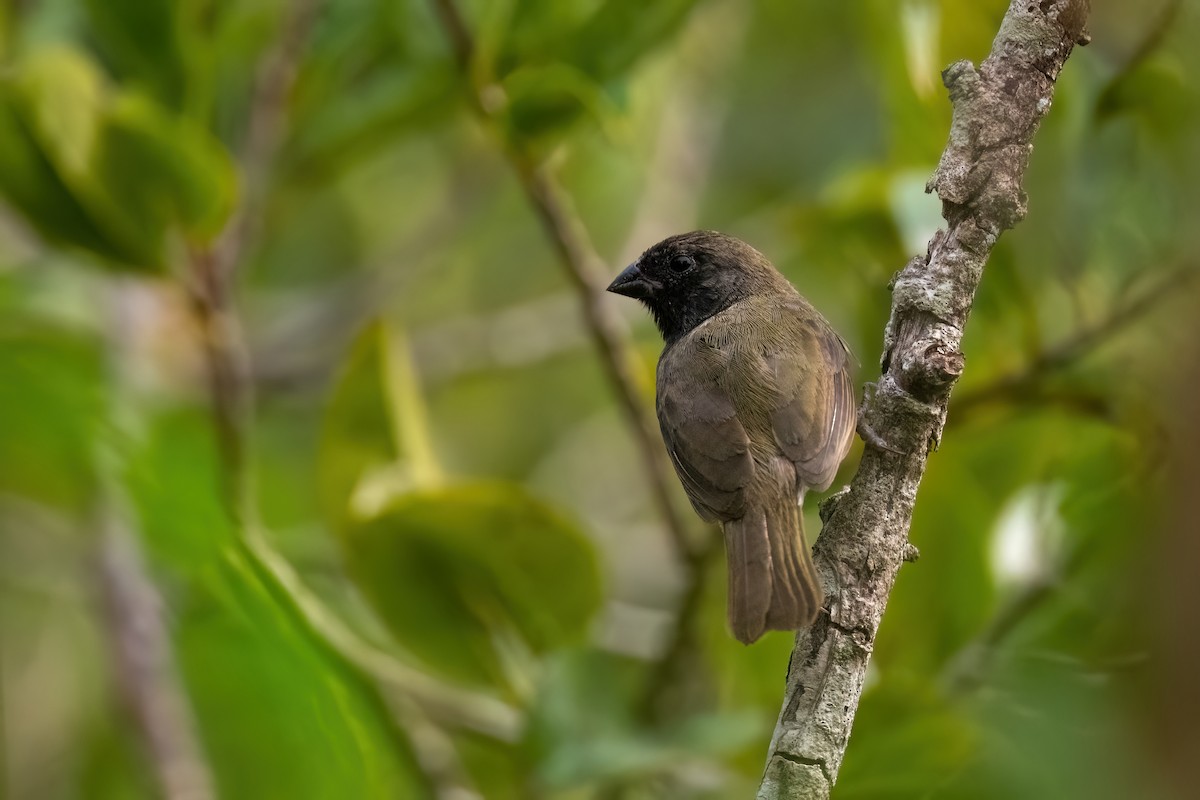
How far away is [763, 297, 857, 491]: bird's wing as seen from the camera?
307 cm

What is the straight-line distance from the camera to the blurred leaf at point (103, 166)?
10.6 feet

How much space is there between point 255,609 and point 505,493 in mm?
1997

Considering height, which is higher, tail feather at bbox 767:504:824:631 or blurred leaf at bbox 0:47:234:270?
blurred leaf at bbox 0:47:234:270

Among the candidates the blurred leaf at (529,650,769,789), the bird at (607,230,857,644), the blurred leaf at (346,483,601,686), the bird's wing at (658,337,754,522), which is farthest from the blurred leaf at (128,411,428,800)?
the bird's wing at (658,337,754,522)

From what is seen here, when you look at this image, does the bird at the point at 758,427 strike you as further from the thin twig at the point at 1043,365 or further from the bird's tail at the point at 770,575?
the thin twig at the point at 1043,365

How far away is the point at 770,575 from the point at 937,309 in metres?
0.71

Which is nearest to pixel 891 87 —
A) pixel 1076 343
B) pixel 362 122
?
pixel 1076 343

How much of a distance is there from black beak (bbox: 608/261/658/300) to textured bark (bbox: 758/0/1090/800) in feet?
6.30

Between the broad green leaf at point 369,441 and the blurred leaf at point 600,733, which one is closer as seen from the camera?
the blurred leaf at point 600,733

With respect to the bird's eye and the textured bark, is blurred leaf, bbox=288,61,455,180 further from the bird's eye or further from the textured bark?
the textured bark

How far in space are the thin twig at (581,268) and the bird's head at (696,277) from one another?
63 centimetres

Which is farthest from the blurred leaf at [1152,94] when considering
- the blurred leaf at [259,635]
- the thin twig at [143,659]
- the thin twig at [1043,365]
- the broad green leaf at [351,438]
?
the thin twig at [143,659]

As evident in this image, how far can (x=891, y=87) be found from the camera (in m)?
3.49

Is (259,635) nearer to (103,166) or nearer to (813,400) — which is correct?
(813,400)
